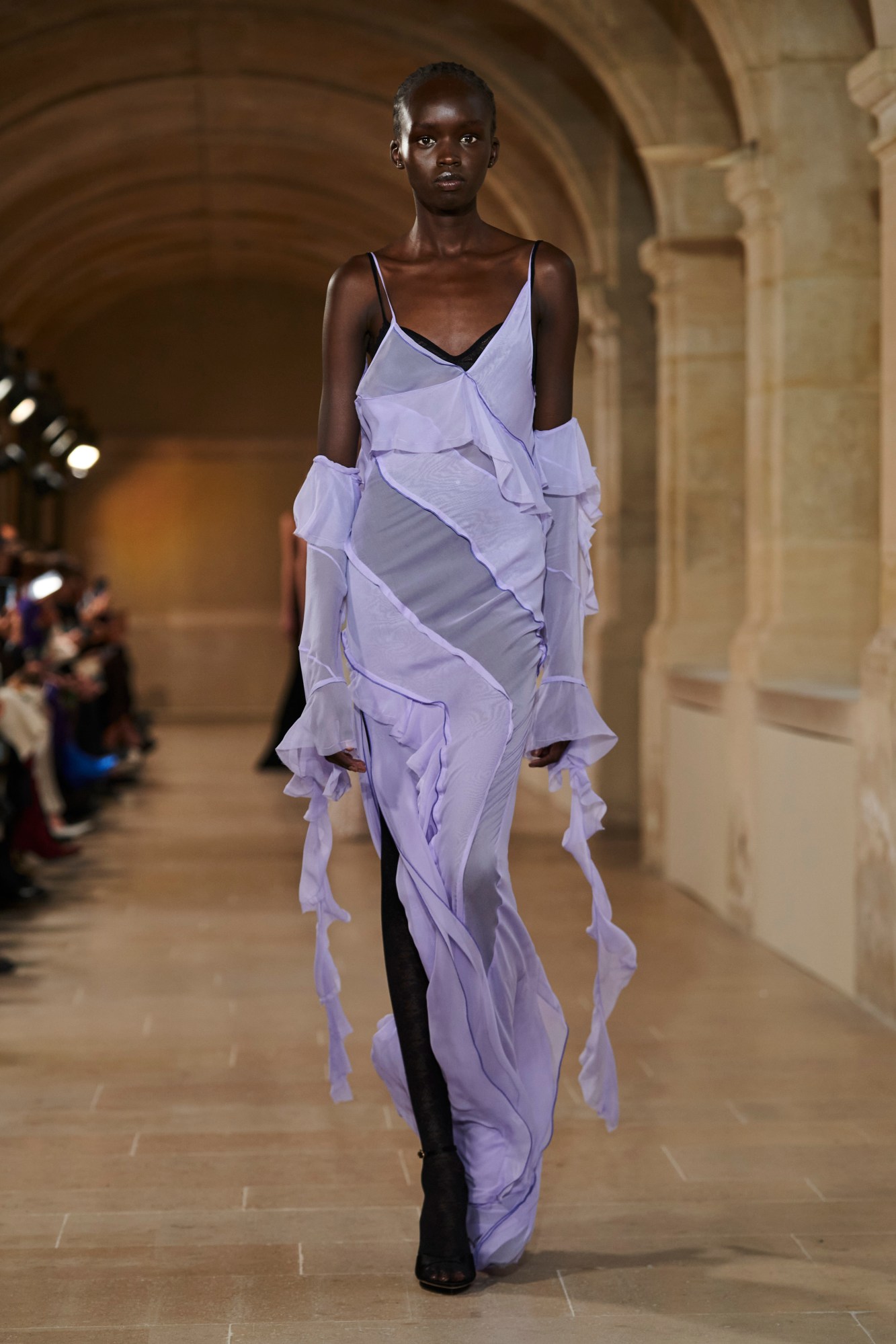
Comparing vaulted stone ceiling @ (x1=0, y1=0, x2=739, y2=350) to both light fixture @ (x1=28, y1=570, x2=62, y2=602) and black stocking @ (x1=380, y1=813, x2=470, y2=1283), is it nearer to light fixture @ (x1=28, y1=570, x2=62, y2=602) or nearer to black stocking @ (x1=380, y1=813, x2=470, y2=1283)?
light fixture @ (x1=28, y1=570, x2=62, y2=602)

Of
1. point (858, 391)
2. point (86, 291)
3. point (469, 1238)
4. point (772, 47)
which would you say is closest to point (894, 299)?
point (858, 391)

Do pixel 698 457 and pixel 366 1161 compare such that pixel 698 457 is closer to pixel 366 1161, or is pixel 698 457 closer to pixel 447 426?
pixel 366 1161

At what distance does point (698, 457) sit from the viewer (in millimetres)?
9344

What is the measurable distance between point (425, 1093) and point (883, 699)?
2956 millimetres

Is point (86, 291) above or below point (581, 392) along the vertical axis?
above

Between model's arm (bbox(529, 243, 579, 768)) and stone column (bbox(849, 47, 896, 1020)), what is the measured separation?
2.68 metres

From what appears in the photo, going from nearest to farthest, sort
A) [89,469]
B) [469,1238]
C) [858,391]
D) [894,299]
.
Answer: [469,1238] → [894,299] → [858,391] → [89,469]

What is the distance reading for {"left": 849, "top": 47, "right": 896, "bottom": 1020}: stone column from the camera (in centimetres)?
583

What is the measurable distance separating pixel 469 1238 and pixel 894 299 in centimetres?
369

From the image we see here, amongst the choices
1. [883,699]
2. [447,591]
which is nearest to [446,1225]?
[447,591]

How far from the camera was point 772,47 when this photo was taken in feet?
24.6

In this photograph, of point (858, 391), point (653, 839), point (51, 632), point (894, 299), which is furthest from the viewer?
point (51, 632)

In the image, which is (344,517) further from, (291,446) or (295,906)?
(291,446)

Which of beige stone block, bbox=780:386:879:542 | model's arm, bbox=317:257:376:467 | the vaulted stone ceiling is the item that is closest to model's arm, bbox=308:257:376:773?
model's arm, bbox=317:257:376:467
